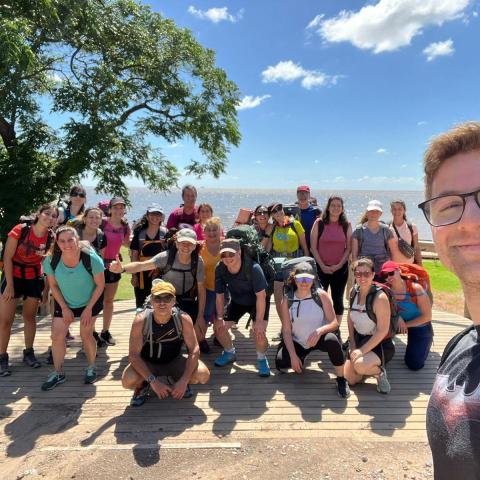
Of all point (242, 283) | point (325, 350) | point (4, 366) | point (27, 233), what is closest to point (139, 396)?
point (242, 283)

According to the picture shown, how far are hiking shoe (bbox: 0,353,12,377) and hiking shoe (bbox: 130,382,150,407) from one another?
1.88 meters

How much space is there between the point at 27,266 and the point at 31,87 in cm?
942

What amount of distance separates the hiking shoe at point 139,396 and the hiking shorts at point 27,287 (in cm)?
192

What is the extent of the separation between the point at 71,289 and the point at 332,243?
3.62m

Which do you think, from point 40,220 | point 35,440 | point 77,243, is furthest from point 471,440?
point 40,220

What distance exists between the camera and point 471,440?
85cm

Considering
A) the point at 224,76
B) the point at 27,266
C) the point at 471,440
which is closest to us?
the point at 471,440

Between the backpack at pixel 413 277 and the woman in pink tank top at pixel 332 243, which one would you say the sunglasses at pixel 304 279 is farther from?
the backpack at pixel 413 277

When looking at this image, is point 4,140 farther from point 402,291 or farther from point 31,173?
point 402,291

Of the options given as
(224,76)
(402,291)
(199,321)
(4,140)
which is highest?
(224,76)

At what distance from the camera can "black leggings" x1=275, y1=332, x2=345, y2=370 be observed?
172 inches

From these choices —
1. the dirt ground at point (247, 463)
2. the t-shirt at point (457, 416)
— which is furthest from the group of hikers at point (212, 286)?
the t-shirt at point (457, 416)

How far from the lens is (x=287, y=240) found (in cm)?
561

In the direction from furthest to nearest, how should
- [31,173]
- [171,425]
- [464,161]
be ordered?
[31,173], [171,425], [464,161]
